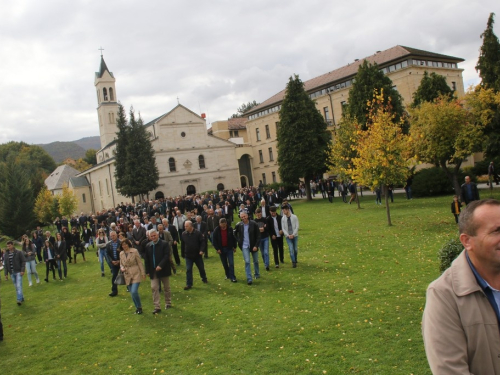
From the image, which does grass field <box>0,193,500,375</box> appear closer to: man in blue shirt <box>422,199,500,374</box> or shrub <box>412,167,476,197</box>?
man in blue shirt <box>422,199,500,374</box>

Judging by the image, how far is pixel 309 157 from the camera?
1526 inches

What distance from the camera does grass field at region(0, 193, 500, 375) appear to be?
6656 mm

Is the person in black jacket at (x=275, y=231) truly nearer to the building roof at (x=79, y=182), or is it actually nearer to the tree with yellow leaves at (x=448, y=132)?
the tree with yellow leaves at (x=448, y=132)

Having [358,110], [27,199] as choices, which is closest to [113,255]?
[358,110]

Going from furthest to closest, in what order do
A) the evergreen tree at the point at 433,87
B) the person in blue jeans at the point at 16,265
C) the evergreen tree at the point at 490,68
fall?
1. the evergreen tree at the point at 433,87
2. the evergreen tree at the point at 490,68
3. the person in blue jeans at the point at 16,265

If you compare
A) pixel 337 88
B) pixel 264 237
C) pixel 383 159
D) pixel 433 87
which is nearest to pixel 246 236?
pixel 264 237

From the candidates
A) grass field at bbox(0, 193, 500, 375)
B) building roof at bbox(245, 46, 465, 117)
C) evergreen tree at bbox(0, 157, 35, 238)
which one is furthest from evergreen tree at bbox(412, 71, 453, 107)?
evergreen tree at bbox(0, 157, 35, 238)

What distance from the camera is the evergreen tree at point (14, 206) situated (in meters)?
41.5

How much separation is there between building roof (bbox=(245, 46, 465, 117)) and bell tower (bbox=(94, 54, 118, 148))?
30903 millimetres

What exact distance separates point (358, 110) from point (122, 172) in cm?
3510

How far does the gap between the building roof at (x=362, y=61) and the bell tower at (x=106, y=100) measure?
30.9 metres

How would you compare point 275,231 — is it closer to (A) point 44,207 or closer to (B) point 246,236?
(B) point 246,236

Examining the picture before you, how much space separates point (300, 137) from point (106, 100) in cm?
5127

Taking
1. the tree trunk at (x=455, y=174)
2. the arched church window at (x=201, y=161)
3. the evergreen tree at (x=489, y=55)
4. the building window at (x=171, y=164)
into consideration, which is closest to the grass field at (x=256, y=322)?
the tree trunk at (x=455, y=174)
